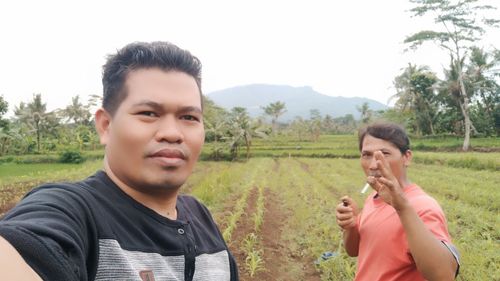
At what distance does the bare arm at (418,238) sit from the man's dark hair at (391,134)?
1.66ft

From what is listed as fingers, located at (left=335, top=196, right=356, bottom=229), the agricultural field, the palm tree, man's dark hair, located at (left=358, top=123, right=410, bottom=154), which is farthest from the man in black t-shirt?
the palm tree

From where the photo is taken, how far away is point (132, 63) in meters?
1.15

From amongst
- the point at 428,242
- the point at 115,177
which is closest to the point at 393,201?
the point at 428,242

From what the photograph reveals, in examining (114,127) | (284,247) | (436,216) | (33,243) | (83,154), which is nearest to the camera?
(33,243)

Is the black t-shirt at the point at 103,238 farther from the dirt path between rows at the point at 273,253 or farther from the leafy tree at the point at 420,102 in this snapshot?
the leafy tree at the point at 420,102

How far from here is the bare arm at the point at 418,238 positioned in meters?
1.67

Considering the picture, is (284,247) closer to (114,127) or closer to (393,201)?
(393,201)

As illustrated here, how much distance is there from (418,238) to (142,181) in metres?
1.25

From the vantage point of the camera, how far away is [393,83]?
45.4 meters

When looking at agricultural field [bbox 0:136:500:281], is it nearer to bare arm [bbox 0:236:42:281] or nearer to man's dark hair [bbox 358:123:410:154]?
man's dark hair [bbox 358:123:410:154]

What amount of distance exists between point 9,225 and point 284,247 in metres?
6.25

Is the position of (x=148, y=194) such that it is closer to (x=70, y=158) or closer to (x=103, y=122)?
(x=103, y=122)

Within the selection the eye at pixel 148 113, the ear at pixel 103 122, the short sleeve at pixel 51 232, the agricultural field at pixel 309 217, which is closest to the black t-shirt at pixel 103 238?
the short sleeve at pixel 51 232

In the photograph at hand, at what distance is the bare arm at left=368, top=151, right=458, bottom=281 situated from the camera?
5.46 ft
